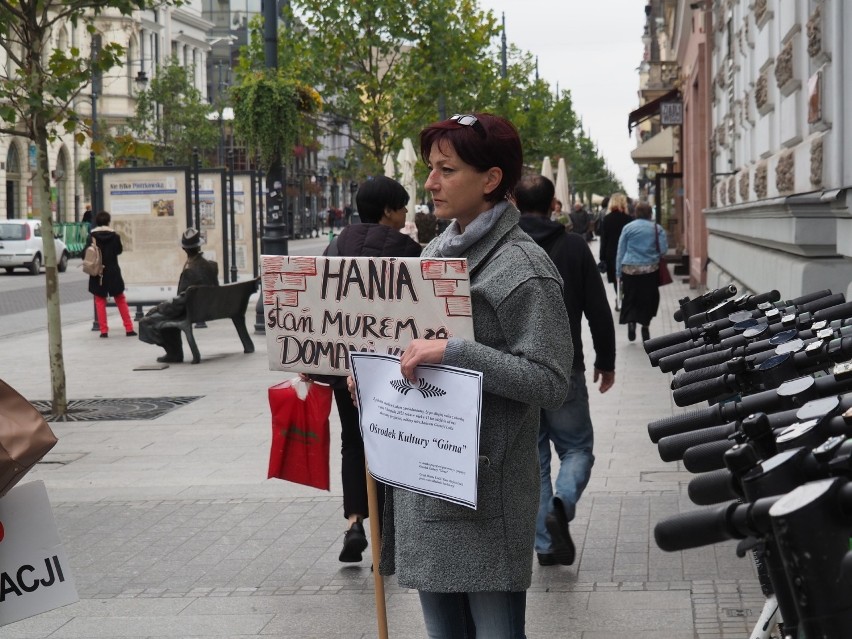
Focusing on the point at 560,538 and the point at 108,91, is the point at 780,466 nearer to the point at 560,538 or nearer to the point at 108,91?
the point at 560,538

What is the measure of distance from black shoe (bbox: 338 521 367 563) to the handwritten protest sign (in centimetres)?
215

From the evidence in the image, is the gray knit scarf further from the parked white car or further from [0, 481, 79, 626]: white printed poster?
the parked white car

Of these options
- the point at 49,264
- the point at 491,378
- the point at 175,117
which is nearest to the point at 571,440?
the point at 491,378

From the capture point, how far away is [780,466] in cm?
161

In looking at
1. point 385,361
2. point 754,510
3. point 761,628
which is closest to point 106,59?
point 385,361

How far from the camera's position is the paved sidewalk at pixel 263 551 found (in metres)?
5.60

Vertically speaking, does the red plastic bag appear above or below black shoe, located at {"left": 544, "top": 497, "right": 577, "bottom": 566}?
above

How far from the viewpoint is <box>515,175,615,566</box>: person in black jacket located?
6.44 meters

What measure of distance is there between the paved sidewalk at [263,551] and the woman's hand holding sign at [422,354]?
89.5 inches

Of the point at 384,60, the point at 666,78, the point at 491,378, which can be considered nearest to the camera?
the point at 491,378

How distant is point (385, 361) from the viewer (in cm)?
355

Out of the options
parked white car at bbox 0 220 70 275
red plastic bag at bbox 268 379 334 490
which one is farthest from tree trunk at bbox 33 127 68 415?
parked white car at bbox 0 220 70 275

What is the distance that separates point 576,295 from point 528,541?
11.5 feet

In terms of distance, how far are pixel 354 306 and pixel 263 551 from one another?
3.07 m
